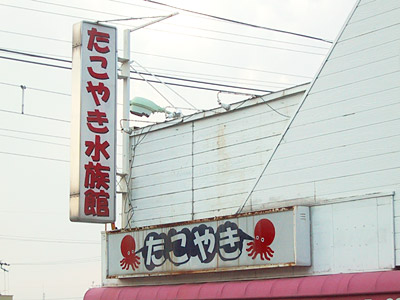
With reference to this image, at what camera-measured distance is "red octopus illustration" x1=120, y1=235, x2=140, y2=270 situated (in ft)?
67.4

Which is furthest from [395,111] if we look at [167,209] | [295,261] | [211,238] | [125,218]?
[125,218]

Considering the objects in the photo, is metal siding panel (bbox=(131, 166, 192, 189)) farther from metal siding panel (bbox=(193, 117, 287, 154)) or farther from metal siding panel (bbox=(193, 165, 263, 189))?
metal siding panel (bbox=(193, 117, 287, 154))

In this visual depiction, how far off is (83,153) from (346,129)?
6350 millimetres

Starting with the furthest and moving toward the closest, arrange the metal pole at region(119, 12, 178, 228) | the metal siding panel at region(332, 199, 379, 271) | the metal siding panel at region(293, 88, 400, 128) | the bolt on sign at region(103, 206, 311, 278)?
the metal pole at region(119, 12, 178, 228), the bolt on sign at region(103, 206, 311, 278), the metal siding panel at region(293, 88, 400, 128), the metal siding panel at region(332, 199, 379, 271)

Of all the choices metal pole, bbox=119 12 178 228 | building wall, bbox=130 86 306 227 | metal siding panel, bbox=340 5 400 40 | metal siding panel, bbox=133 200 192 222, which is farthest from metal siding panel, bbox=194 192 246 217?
metal siding panel, bbox=340 5 400 40

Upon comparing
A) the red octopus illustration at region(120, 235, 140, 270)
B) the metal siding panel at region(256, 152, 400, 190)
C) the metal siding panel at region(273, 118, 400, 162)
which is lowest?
the red octopus illustration at region(120, 235, 140, 270)

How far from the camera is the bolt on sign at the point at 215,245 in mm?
16938

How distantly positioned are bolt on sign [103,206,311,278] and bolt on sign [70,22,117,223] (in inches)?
45.8

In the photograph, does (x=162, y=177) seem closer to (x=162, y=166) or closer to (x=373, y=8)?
(x=162, y=166)

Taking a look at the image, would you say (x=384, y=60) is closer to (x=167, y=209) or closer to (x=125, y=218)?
(x=167, y=209)

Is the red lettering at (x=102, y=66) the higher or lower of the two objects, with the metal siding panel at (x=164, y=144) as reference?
higher

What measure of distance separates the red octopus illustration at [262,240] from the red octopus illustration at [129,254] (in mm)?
3766

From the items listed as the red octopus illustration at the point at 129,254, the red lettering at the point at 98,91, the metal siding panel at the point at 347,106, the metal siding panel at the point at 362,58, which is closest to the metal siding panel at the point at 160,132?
the red lettering at the point at 98,91

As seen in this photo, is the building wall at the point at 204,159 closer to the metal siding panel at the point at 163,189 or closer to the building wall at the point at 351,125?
the metal siding panel at the point at 163,189
